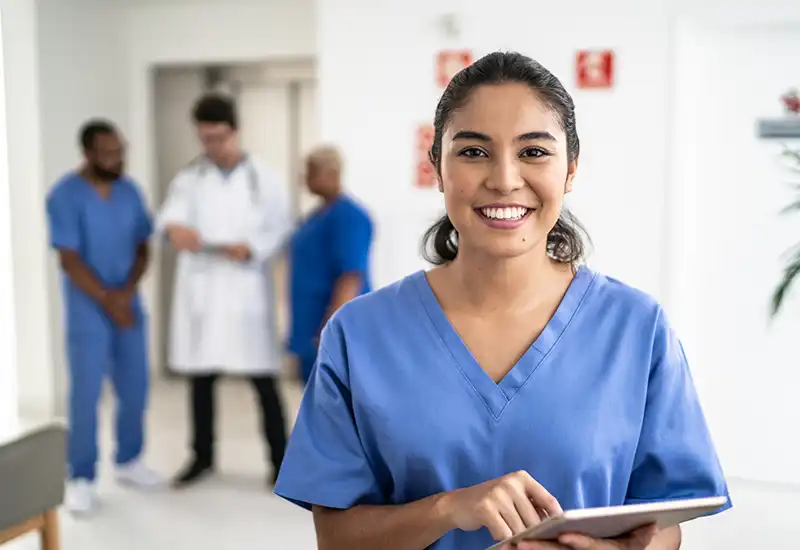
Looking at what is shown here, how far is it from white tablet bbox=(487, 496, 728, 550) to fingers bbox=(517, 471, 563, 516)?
31 mm

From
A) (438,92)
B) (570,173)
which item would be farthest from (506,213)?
(438,92)

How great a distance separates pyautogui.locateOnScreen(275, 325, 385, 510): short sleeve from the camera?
38.8 inches

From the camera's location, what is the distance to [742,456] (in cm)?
305

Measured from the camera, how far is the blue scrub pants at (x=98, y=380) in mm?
2939

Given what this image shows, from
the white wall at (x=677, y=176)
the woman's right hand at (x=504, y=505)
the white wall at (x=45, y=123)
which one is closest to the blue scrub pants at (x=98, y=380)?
the white wall at (x=45, y=123)

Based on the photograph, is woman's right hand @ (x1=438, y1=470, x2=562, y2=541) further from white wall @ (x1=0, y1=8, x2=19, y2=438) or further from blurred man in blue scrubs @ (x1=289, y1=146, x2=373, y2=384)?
blurred man in blue scrubs @ (x1=289, y1=146, x2=373, y2=384)

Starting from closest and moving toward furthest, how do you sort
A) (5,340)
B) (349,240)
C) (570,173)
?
(570,173), (5,340), (349,240)

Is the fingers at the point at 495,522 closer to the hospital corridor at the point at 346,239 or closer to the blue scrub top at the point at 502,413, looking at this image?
the blue scrub top at the point at 502,413

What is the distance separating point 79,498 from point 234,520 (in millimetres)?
538

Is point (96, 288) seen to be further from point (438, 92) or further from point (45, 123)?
point (45, 123)

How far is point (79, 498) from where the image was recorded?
2.86m

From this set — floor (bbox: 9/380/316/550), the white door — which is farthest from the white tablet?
the white door

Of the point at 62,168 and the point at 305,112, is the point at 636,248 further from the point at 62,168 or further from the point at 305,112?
the point at 62,168

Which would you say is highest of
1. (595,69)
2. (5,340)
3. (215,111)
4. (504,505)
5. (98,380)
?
(595,69)
